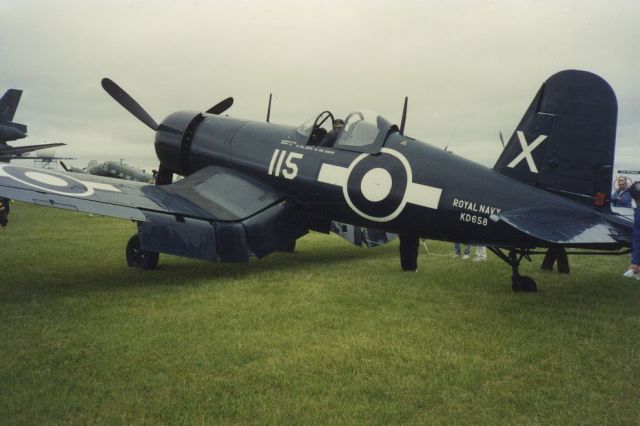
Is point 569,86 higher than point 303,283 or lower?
higher

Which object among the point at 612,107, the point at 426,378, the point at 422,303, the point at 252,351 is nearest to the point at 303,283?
the point at 422,303

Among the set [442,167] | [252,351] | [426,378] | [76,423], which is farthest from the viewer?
[442,167]

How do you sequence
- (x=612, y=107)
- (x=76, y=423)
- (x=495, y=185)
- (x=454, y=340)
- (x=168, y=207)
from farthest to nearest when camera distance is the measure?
(x=168, y=207) < (x=495, y=185) < (x=612, y=107) < (x=454, y=340) < (x=76, y=423)

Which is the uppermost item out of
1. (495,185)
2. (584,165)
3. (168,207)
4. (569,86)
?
(569,86)

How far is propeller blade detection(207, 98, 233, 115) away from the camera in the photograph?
9.40 m

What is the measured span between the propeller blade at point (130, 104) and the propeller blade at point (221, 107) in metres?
1.28

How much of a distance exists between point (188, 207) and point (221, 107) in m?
3.99

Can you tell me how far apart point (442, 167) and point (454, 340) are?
8.35ft

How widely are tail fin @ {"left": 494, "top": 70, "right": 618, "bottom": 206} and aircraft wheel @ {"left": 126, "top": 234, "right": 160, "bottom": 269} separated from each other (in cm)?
531

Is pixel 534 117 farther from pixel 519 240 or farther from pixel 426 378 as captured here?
pixel 426 378

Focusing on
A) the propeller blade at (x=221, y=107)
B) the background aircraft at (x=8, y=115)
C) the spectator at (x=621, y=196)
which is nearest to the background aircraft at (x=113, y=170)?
the background aircraft at (x=8, y=115)

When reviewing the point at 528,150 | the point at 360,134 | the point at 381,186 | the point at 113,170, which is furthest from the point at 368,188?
the point at 113,170

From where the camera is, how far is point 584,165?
4918 millimetres

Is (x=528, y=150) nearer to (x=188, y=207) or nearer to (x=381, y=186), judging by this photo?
(x=381, y=186)
